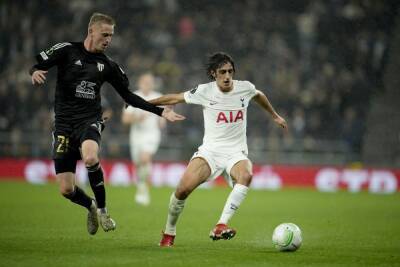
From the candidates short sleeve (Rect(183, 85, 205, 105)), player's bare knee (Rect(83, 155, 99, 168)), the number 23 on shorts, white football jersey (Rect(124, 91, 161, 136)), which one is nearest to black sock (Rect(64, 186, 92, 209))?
the number 23 on shorts

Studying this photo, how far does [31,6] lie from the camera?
24078 millimetres

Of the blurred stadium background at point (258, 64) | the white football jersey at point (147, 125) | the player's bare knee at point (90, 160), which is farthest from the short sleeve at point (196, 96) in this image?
the blurred stadium background at point (258, 64)

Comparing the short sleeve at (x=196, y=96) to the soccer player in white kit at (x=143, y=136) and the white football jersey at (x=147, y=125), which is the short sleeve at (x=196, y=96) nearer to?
the soccer player in white kit at (x=143, y=136)

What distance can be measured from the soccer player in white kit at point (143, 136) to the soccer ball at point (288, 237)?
25.3 feet

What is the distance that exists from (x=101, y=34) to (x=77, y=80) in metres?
0.61

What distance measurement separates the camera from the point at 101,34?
8883mm

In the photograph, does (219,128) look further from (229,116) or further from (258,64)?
(258,64)

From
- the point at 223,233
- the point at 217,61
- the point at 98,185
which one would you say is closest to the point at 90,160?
the point at 98,185

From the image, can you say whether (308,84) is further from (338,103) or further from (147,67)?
(147,67)

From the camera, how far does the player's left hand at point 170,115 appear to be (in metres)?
8.73

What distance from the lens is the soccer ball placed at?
820 centimetres

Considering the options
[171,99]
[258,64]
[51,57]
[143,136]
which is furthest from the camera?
[258,64]

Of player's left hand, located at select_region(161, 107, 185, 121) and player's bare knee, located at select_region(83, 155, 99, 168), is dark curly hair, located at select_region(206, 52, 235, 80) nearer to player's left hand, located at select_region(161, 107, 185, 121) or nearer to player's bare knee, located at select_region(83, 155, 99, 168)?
player's left hand, located at select_region(161, 107, 185, 121)

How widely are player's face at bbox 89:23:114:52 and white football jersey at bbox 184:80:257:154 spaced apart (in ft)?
3.73
